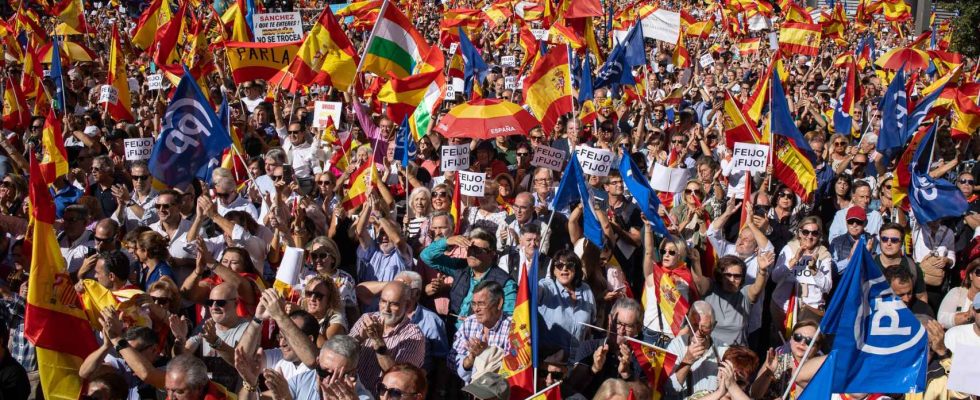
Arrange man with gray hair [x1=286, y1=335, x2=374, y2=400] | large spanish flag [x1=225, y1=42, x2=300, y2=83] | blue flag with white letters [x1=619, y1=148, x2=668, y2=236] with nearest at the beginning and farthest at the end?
1. man with gray hair [x1=286, y1=335, x2=374, y2=400]
2. blue flag with white letters [x1=619, y1=148, x2=668, y2=236]
3. large spanish flag [x1=225, y1=42, x2=300, y2=83]

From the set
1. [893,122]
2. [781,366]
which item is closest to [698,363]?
[781,366]

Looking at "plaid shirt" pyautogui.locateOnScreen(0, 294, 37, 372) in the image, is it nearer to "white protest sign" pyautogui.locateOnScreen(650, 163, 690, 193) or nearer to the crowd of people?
the crowd of people

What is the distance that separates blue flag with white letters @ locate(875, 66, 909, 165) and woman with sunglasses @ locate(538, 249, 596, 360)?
463 cm

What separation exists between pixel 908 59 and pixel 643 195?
10210 millimetres

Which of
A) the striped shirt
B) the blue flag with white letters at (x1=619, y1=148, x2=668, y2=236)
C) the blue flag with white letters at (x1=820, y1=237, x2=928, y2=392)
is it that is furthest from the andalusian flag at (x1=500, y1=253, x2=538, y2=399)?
the blue flag with white letters at (x1=619, y1=148, x2=668, y2=236)

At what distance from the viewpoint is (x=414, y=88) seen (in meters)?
9.55

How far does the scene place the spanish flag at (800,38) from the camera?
611 inches

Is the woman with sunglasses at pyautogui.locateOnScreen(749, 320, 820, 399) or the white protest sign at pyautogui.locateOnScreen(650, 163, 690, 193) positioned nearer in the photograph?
the woman with sunglasses at pyautogui.locateOnScreen(749, 320, 820, 399)

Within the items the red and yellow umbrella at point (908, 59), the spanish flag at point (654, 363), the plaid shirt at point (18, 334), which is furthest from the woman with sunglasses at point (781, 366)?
the red and yellow umbrella at point (908, 59)

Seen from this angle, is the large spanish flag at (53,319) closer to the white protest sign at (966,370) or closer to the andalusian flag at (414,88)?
the white protest sign at (966,370)

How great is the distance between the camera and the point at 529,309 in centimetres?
486

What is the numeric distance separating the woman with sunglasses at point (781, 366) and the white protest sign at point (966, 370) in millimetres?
749

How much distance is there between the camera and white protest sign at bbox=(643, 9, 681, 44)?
48.7ft

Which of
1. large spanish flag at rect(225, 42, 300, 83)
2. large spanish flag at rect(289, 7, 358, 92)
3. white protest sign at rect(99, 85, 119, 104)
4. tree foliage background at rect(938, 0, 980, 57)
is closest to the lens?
large spanish flag at rect(289, 7, 358, 92)
